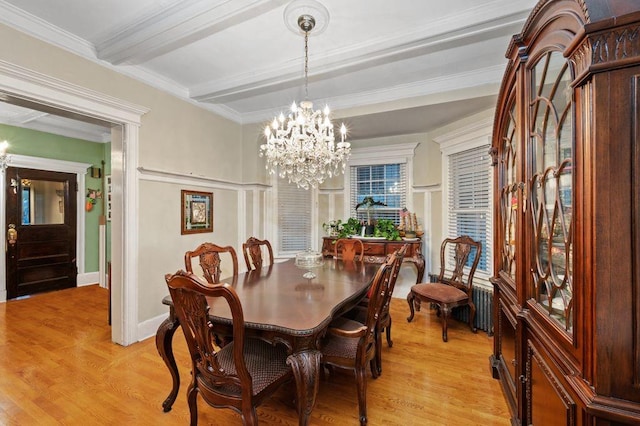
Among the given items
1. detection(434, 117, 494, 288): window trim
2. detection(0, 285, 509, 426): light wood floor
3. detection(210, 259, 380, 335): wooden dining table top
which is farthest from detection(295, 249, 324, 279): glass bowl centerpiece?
detection(434, 117, 494, 288): window trim

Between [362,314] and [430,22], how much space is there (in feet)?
8.38

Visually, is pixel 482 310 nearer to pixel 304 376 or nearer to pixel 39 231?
pixel 304 376

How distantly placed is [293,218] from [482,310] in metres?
3.08

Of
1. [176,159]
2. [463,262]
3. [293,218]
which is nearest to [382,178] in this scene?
[293,218]

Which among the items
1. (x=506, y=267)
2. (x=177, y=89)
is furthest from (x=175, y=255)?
(x=506, y=267)

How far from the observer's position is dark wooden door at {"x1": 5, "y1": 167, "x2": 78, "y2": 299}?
4.58 meters

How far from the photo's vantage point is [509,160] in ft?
6.72

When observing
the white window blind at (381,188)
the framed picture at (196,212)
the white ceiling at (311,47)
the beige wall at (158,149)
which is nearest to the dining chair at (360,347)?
the white ceiling at (311,47)

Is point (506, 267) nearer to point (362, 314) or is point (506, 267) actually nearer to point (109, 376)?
point (362, 314)

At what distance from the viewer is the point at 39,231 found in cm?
491

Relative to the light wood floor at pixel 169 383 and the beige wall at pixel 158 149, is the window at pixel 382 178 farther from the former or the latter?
the beige wall at pixel 158 149

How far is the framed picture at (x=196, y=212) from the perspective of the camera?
12.0 feet

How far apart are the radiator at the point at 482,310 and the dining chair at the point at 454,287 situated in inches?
3.2

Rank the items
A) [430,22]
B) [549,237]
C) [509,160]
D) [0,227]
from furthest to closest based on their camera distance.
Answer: [0,227] → [430,22] → [509,160] → [549,237]
